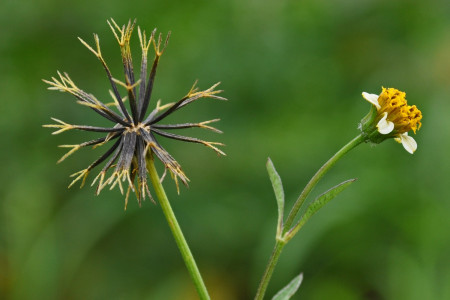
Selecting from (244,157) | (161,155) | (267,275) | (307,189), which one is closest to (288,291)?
(267,275)

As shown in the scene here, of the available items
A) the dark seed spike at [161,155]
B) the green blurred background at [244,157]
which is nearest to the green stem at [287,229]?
the dark seed spike at [161,155]

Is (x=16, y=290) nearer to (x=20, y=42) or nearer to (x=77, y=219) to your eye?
(x=77, y=219)

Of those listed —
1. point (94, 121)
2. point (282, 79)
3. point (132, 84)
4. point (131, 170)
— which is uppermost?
point (282, 79)

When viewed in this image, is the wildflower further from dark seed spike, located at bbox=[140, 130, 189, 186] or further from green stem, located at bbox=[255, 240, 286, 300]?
dark seed spike, located at bbox=[140, 130, 189, 186]

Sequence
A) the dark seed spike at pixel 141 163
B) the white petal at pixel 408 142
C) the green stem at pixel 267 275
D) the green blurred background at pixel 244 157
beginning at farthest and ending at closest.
Result: the green blurred background at pixel 244 157 → the white petal at pixel 408 142 → the green stem at pixel 267 275 → the dark seed spike at pixel 141 163

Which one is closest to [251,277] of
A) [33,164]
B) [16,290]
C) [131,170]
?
[16,290]

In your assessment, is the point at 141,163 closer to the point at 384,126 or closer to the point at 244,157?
the point at 384,126

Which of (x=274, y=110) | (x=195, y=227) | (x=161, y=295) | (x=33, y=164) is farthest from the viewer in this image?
(x=274, y=110)

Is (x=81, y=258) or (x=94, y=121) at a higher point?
(x=94, y=121)

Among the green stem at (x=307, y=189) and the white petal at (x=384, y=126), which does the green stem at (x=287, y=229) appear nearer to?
the green stem at (x=307, y=189)
